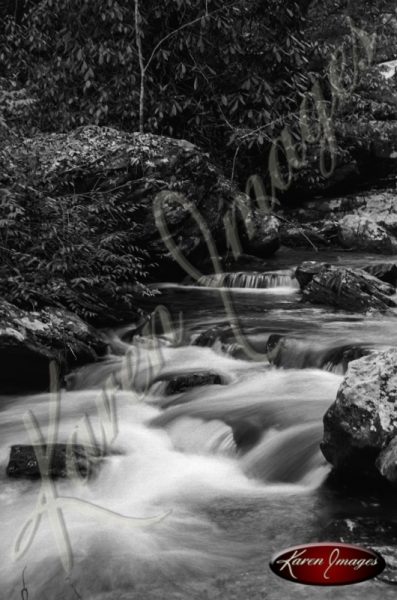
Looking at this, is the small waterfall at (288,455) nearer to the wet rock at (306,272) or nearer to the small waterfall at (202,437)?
the small waterfall at (202,437)

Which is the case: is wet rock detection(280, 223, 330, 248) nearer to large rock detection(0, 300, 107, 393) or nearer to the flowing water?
the flowing water

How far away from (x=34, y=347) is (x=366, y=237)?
25.0ft

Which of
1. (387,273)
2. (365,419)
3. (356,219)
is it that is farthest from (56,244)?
(356,219)

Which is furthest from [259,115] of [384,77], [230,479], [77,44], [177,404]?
[230,479]

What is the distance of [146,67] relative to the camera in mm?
11312

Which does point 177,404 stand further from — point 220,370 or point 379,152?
point 379,152

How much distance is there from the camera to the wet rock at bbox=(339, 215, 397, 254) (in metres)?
12.4

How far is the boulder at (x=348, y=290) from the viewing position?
8586 millimetres

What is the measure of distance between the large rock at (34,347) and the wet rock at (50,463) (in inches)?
72.1

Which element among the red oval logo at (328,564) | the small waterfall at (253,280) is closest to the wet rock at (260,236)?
the small waterfall at (253,280)

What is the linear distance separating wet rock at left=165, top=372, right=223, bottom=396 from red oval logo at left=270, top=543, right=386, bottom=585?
2732 mm

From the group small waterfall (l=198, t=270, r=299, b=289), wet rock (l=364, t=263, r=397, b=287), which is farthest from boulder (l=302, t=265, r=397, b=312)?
small waterfall (l=198, t=270, r=299, b=289)

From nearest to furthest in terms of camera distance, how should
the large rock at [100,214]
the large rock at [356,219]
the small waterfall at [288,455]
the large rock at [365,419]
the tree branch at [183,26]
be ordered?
the large rock at [365,419], the small waterfall at [288,455], the large rock at [100,214], the tree branch at [183,26], the large rock at [356,219]

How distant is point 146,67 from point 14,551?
29.3ft
